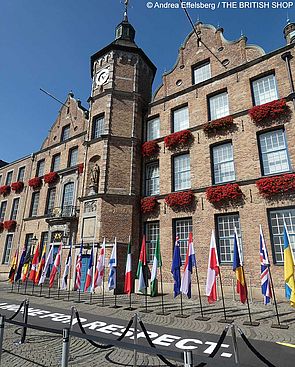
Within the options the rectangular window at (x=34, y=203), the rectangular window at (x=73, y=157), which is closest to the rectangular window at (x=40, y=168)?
the rectangular window at (x=34, y=203)

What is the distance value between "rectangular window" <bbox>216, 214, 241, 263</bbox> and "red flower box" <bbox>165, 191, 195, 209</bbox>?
1.91m

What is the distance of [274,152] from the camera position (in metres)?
12.9

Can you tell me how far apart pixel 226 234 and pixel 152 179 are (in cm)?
645

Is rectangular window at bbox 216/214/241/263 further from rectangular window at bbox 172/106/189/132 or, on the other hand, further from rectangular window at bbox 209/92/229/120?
rectangular window at bbox 172/106/189/132

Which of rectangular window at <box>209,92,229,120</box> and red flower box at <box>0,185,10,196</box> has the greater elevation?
rectangular window at <box>209,92,229,120</box>

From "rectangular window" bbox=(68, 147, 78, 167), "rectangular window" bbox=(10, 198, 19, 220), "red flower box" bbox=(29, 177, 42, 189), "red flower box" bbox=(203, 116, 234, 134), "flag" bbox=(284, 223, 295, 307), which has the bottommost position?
"flag" bbox=(284, 223, 295, 307)

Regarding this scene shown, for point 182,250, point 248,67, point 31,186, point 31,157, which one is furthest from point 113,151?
point 31,157

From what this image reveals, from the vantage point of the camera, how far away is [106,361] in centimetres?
498

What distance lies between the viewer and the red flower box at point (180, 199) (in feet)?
47.7

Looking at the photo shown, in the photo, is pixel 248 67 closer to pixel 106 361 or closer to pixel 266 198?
pixel 266 198

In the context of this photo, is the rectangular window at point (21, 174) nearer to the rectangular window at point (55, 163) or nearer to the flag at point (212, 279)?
the rectangular window at point (55, 163)

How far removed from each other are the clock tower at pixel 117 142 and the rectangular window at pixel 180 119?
2.73 m

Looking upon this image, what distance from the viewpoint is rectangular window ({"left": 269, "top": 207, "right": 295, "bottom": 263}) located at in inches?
451

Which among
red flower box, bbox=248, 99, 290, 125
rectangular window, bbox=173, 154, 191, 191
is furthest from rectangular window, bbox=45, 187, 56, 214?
red flower box, bbox=248, 99, 290, 125
